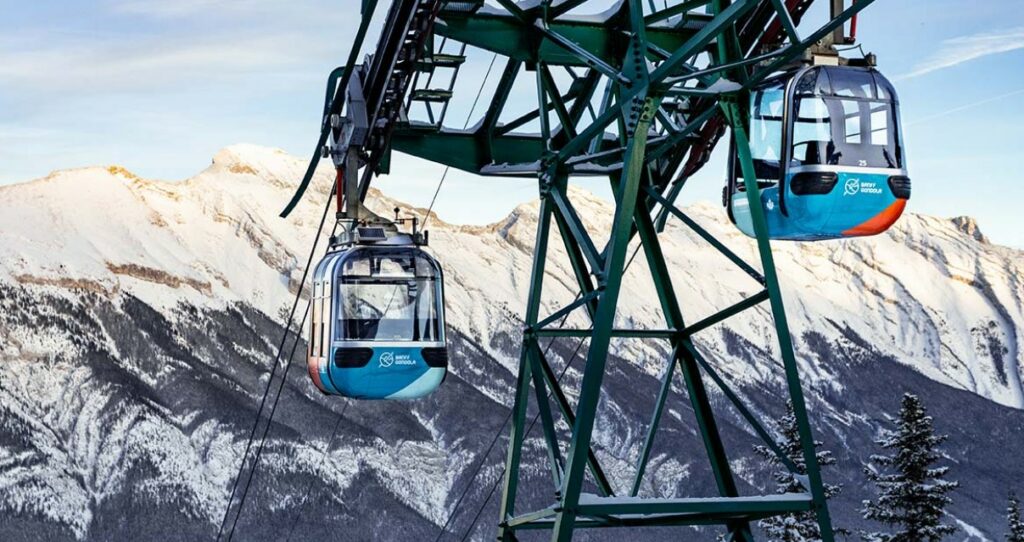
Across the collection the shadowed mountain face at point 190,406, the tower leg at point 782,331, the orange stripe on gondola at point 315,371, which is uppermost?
the tower leg at point 782,331

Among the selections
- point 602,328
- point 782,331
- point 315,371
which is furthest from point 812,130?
point 315,371

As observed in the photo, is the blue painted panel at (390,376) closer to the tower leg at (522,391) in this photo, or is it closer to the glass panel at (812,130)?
the tower leg at (522,391)

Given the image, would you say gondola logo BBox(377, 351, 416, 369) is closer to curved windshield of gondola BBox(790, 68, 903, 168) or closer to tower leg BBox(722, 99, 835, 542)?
tower leg BBox(722, 99, 835, 542)

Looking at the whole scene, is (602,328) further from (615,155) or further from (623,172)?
(615,155)

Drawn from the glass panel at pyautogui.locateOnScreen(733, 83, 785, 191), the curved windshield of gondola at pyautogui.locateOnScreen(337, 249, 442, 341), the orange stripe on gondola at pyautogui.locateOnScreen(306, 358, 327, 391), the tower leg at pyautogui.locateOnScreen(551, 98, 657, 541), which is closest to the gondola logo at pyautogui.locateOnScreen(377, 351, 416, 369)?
the curved windshield of gondola at pyautogui.locateOnScreen(337, 249, 442, 341)

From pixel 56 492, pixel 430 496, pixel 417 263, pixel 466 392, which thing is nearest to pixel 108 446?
pixel 56 492

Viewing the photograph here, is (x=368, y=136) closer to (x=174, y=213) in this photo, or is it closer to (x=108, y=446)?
(x=108, y=446)

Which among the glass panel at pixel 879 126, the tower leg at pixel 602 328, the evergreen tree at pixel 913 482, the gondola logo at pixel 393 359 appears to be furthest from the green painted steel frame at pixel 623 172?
the evergreen tree at pixel 913 482
